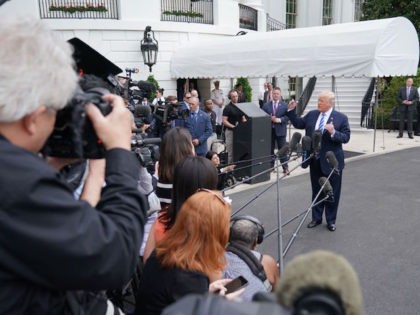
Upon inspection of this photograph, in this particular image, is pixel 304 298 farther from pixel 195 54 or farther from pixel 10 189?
pixel 195 54

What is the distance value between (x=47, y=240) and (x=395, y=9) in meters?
24.4

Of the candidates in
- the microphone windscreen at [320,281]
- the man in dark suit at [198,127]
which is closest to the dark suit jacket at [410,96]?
the man in dark suit at [198,127]

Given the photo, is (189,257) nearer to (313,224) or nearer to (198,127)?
(313,224)

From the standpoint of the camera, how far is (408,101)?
13453 millimetres

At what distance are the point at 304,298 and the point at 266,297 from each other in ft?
0.27

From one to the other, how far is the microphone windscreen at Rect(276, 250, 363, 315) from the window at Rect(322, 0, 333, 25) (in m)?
29.1

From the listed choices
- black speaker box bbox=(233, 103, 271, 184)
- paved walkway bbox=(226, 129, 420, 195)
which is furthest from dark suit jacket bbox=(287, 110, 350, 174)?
paved walkway bbox=(226, 129, 420, 195)

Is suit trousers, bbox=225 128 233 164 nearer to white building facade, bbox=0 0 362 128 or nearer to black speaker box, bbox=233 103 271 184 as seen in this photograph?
black speaker box, bbox=233 103 271 184

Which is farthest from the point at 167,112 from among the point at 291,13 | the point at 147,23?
the point at 291,13

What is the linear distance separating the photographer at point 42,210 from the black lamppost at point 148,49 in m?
15.0

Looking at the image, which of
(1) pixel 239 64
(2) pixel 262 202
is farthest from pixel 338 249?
(1) pixel 239 64

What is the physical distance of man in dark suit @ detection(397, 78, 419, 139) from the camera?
44.1 feet

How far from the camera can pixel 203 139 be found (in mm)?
7664

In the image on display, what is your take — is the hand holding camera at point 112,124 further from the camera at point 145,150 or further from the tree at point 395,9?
the tree at point 395,9
